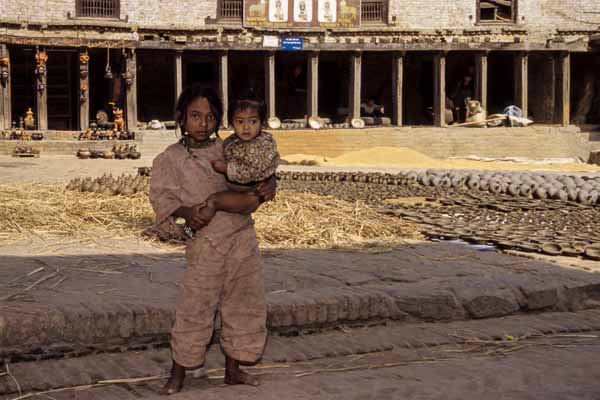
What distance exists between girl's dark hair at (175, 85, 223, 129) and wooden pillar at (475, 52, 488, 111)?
933 inches

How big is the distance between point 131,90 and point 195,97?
72.2 feet

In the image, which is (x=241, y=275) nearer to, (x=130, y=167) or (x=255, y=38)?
(x=130, y=167)

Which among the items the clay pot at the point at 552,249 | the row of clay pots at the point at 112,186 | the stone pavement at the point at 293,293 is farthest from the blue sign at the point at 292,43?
the stone pavement at the point at 293,293

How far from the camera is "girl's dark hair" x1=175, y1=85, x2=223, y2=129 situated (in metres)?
3.98

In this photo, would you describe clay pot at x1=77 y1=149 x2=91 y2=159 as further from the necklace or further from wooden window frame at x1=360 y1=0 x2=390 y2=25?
the necklace

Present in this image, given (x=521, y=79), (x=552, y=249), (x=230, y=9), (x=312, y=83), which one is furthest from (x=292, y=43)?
(x=552, y=249)

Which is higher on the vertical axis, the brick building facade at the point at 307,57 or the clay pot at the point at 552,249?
the brick building facade at the point at 307,57

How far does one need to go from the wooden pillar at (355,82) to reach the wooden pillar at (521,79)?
16.4 ft

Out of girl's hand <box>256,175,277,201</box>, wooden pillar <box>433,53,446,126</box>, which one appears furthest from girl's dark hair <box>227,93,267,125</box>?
wooden pillar <box>433,53,446,126</box>

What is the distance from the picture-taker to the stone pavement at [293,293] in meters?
4.37

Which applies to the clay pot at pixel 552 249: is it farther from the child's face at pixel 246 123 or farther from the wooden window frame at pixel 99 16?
the wooden window frame at pixel 99 16

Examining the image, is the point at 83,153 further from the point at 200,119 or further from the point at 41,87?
the point at 200,119

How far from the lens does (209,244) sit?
3939 millimetres

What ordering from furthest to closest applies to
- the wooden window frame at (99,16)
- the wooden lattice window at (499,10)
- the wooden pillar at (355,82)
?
1. the wooden lattice window at (499,10)
2. the wooden pillar at (355,82)
3. the wooden window frame at (99,16)
